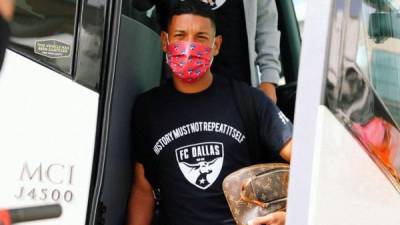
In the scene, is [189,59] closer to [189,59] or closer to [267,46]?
[189,59]

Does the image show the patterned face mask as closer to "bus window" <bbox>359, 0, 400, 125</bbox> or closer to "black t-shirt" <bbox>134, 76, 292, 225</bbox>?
"black t-shirt" <bbox>134, 76, 292, 225</bbox>

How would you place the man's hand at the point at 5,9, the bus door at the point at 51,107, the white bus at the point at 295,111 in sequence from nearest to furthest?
1. the man's hand at the point at 5,9
2. the white bus at the point at 295,111
3. the bus door at the point at 51,107

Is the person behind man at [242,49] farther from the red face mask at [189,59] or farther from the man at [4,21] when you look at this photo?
the man at [4,21]

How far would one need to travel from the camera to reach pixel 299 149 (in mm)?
1648

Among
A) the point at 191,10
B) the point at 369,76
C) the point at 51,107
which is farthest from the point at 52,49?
the point at 369,76

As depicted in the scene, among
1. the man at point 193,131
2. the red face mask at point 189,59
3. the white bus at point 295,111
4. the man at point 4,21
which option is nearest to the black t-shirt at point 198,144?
the man at point 193,131

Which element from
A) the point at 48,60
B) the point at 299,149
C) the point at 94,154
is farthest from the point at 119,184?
the point at 299,149

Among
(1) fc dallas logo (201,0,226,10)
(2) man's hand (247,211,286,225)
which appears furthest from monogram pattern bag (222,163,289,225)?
(1) fc dallas logo (201,0,226,10)

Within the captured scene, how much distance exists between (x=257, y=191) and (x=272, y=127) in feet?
0.76

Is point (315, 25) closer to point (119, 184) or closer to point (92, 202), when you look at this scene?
point (92, 202)

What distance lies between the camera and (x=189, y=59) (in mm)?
2215

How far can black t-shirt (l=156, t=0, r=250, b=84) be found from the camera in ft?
8.95

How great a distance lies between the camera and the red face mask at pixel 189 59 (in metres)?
2.21

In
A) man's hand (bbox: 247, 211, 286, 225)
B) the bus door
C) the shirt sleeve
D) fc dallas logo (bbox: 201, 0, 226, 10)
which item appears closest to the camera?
the bus door
